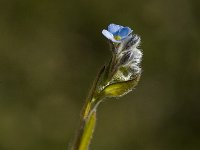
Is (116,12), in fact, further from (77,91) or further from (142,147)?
(142,147)

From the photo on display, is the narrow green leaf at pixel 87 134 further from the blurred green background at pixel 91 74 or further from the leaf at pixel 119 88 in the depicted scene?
the blurred green background at pixel 91 74

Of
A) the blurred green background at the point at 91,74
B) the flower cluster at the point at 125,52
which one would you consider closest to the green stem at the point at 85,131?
the flower cluster at the point at 125,52

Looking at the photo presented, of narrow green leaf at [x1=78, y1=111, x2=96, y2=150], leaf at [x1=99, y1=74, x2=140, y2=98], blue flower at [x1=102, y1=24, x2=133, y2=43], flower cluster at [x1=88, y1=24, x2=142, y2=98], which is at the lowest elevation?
narrow green leaf at [x1=78, y1=111, x2=96, y2=150]

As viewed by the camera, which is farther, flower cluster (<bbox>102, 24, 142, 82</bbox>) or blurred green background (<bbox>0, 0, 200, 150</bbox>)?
blurred green background (<bbox>0, 0, 200, 150</bbox>)

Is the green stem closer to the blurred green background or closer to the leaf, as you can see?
the leaf

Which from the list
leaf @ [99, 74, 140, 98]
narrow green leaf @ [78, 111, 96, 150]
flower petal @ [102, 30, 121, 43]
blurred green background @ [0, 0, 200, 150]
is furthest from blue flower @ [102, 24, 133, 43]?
blurred green background @ [0, 0, 200, 150]

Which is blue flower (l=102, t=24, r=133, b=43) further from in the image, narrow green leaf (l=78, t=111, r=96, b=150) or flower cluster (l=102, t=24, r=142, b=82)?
narrow green leaf (l=78, t=111, r=96, b=150)

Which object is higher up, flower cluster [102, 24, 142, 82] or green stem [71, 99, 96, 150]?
flower cluster [102, 24, 142, 82]
